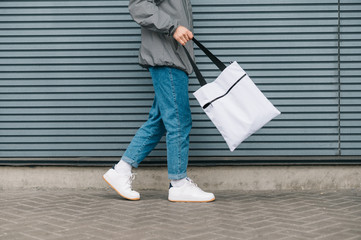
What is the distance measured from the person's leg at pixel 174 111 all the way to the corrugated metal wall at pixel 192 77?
0.58 meters

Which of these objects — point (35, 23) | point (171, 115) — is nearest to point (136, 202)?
point (171, 115)

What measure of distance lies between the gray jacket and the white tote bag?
466mm

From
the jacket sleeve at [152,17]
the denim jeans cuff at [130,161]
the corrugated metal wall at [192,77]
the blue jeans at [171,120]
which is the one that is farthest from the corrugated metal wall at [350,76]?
the denim jeans cuff at [130,161]

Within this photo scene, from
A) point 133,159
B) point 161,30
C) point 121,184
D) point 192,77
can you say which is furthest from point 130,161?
point 161,30

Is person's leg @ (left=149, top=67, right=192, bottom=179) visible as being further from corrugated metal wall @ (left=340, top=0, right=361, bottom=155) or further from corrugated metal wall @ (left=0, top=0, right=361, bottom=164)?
corrugated metal wall @ (left=340, top=0, right=361, bottom=155)

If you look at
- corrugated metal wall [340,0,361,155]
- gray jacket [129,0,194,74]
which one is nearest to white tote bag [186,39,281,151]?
gray jacket [129,0,194,74]

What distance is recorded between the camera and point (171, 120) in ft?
15.5

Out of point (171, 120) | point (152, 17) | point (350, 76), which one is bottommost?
point (171, 120)

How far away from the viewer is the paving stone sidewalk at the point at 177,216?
362 centimetres

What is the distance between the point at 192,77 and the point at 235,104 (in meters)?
1.10

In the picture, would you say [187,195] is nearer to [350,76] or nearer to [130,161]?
[130,161]

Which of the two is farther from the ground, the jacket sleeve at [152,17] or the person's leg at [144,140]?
the jacket sleeve at [152,17]

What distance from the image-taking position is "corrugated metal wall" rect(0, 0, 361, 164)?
5359mm

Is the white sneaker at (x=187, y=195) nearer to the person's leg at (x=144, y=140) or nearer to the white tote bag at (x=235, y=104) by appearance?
the person's leg at (x=144, y=140)
